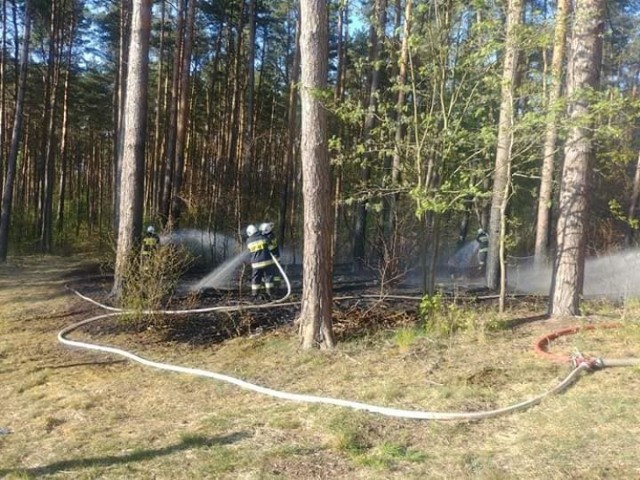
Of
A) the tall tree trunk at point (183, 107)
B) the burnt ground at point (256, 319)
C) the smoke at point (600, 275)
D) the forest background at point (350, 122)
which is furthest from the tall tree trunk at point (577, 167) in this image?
the tall tree trunk at point (183, 107)

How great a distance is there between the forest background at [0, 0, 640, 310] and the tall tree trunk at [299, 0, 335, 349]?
0.27m

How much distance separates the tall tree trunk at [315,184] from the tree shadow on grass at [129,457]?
7.96ft

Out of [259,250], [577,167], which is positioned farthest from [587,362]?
[259,250]

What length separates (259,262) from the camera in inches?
392

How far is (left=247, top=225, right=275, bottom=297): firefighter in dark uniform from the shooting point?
9.84 m

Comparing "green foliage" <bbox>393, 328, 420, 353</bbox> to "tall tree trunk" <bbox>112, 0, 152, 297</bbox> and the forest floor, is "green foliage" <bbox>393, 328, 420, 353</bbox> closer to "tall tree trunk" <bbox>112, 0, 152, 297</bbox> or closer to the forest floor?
the forest floor

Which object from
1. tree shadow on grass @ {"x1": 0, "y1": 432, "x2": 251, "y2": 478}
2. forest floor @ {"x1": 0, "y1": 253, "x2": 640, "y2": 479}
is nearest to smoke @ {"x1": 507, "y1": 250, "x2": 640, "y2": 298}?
forest floor @ {"x1": 0, "y1": 253, "x2": 640, "y2": 479}

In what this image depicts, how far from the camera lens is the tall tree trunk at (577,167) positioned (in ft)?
21.3

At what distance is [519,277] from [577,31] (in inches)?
293

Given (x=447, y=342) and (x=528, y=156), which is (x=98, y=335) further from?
(x=528, y=156)

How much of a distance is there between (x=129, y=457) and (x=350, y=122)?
193 inches

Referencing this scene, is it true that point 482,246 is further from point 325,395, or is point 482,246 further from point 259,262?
point 325,395

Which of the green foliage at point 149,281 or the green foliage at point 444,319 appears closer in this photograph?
the green foliage at point 444,319

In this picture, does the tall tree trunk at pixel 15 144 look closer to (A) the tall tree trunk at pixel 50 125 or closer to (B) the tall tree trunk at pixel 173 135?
(A) the tall tree trunk at pixel 50 125
